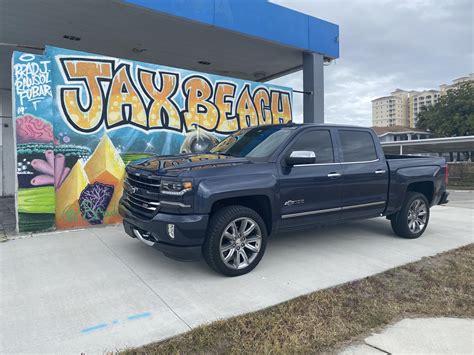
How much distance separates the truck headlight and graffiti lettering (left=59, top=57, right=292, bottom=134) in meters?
3.79

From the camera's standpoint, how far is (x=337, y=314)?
11.6ft

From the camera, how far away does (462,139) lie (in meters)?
18.8

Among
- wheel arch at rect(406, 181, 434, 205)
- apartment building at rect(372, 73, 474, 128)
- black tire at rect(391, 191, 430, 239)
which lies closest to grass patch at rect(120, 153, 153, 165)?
black tire at rect(391, 191, 430, 239)

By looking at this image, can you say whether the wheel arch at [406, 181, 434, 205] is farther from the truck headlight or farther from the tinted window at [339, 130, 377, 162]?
the truck headlight

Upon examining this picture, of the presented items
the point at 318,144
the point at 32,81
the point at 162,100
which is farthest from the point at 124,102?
the point at 318,144

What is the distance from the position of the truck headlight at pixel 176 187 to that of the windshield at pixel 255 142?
1221mm

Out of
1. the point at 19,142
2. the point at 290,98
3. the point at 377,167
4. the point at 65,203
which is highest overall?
the point at 290,98

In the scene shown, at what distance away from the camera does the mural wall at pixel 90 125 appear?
6.45 metres

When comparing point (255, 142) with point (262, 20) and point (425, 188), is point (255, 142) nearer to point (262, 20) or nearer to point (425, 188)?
point (425, 188)

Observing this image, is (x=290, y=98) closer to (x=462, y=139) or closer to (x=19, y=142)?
(x=19, y=142)

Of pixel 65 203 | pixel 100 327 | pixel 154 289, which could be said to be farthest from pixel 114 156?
pixel 100 327

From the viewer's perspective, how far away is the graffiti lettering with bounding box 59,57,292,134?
277 inches

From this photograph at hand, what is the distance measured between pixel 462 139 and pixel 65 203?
19308mm

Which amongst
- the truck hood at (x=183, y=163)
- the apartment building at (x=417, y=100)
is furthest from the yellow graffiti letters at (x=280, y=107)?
the apartment building at (x=417, y=100)
